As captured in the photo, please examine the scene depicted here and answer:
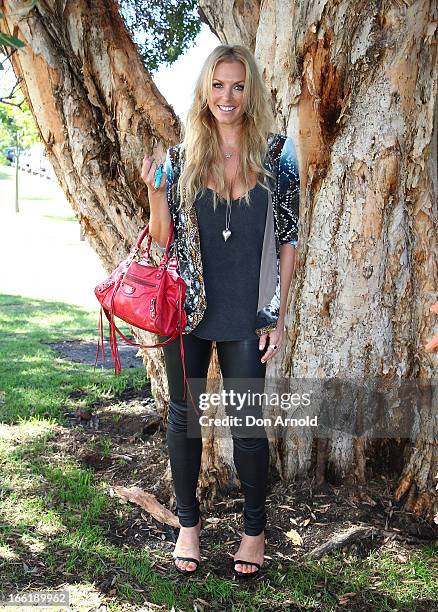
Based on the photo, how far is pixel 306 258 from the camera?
3.71 m

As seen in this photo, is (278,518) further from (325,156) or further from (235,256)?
(325,156)

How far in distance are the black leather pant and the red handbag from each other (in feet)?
0.33

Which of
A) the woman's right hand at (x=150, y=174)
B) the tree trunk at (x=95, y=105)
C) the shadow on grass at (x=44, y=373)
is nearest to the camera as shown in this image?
the woman's right hand at (x=150, y=174)

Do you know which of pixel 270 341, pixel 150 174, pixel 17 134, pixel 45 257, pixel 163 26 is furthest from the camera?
pixel 17 134

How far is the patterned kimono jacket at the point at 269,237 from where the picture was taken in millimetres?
2977

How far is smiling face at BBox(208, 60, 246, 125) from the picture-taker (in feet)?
9.61

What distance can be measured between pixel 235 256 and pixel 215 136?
547 millimetres

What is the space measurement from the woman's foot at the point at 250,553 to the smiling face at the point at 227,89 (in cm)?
192

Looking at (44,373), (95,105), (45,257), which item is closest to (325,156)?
(95,105)

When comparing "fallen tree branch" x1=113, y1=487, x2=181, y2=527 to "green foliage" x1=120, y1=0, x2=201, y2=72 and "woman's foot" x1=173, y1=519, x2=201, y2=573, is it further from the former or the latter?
"green foliage" x1=120, y1=0, x2=201, y2=72

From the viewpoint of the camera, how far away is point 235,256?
301 centimetres

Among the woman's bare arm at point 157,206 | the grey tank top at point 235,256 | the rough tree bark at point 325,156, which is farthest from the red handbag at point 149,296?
the rough tree bark at point 325,156

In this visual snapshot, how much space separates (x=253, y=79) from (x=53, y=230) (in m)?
22.6

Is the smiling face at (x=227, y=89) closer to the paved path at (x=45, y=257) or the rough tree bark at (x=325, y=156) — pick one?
the rough tree bark at (x=325, y=156)
